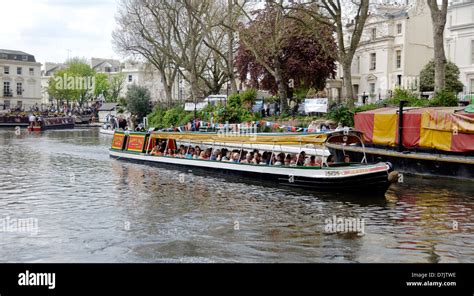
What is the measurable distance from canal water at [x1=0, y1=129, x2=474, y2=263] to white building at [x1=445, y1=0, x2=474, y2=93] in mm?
30084

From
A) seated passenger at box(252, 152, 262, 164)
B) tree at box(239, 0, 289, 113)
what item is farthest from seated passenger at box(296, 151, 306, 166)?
tree at box(239, 0, 289, 113)

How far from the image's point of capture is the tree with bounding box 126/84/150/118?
68350mm

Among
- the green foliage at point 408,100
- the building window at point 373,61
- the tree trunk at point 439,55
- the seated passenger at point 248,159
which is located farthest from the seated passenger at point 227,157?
the building window at point 373,61

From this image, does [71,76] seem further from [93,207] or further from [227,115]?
[93,207]

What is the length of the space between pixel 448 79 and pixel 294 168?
31.3 meters

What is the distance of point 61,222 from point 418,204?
11.7 m

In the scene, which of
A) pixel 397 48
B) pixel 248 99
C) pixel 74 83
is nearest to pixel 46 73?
Answer: pixel 74 83

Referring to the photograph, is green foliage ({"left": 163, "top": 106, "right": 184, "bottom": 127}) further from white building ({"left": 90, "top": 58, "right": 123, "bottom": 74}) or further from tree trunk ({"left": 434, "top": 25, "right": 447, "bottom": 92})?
white building ({"left": 90, "top": 58, "right": 123, "bottom": 74})

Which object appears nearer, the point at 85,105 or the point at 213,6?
the point at 213,6

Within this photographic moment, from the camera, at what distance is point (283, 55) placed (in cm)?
5397

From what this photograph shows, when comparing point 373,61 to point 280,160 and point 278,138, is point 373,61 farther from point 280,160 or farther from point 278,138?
point 280,160

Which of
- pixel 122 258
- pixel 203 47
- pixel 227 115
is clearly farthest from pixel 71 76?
pixel 122 258

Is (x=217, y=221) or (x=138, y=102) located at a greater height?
(x=138, y=102)
